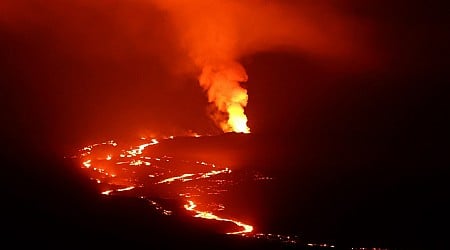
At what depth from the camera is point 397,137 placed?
46656 mm

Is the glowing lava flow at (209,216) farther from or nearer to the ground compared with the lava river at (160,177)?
nearer to the ground

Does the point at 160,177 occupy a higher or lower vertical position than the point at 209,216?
higher

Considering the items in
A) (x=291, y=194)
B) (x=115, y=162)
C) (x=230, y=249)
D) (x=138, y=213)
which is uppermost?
(x=115, y=162)

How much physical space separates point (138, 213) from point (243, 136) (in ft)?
47.2

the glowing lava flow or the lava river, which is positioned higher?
the lava river

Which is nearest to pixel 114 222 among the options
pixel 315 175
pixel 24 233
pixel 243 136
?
pixel 24 233

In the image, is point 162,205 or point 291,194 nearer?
point 162,205

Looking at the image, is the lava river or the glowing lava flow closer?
the glowing lava flow

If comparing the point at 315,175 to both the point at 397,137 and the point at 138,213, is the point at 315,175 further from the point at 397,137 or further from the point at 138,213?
the point at 397,137

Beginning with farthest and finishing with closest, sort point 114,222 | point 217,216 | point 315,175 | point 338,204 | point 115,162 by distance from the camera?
1. point 115,162
2. point 315,175
3. point 338,204
4. point 217,216
5. point 114,222

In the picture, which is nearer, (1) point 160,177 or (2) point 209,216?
(2) point 209,216

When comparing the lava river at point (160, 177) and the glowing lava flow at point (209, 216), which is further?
the lava river at point (160, 177)

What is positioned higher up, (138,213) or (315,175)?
(315,175)

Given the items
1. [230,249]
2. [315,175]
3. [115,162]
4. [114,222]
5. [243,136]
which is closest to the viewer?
[230,249]
